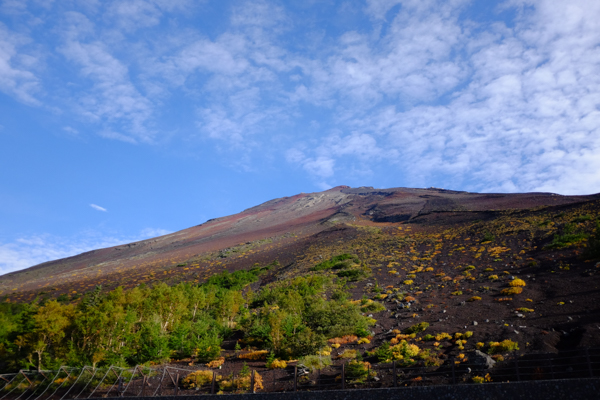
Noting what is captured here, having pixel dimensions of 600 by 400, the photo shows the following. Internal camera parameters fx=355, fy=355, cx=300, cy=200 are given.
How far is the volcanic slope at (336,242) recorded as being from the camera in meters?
37.0

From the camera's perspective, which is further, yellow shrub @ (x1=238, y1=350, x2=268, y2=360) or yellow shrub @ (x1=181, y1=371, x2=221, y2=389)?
yellow shrub @ (x1=238, y1=350, x2=268, y2=360)

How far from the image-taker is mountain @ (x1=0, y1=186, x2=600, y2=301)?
48.8m

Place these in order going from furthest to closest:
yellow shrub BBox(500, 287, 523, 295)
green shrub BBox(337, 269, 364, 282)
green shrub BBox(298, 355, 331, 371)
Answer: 1. green shrub BBox(337, 269, 364, 282)
2. yellow shrub BBox(500, 287, 523, 295)
3. green shrub BBox(298, 355, 331, 371)

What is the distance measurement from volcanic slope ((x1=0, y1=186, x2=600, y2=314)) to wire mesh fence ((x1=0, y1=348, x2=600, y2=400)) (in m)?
18.6

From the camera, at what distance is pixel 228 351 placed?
20875mm

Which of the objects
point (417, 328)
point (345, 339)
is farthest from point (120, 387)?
point (417, 328)

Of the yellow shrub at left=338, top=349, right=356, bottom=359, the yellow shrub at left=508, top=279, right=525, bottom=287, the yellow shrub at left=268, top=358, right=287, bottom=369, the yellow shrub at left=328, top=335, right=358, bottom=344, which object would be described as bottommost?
the yellow shrub at left=268, top=358, right=287, bottom=369

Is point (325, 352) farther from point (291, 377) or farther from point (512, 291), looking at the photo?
point (512, 291)

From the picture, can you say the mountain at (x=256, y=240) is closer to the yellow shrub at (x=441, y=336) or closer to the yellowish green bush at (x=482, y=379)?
the yellow shrub at (x=441, y=336)

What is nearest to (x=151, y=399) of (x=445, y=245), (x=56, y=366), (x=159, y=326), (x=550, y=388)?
(x=56, y=366)

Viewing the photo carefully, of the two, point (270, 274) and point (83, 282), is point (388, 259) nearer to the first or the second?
point (270, 274)

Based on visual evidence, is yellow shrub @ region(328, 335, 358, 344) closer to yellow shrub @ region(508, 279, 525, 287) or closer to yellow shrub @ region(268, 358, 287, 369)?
yellow shrub @ region(268, 358, 287, 369)

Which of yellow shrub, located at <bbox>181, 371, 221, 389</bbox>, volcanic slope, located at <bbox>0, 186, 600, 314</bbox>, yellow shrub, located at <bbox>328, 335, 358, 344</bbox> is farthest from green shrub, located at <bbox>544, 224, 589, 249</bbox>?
yellow shrub, located at <bbox>181, 371, 221, 389</bbox>

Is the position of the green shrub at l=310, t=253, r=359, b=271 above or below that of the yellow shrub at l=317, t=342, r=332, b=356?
above
